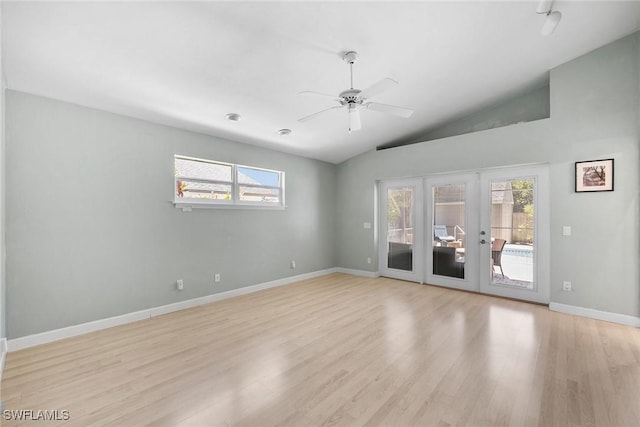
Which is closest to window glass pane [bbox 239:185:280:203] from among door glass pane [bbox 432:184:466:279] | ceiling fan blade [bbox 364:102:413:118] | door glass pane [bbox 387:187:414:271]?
door glass pane [bbox 387:187:414:271]

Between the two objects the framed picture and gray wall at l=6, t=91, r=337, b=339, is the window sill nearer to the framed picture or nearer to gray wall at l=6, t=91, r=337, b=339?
gray wall at l=6, t=91, r=337, b=339

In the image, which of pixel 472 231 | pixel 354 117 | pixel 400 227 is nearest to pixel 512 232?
pixel 472 231

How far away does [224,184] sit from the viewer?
4.72m

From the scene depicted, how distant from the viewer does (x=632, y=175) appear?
11.3 feet

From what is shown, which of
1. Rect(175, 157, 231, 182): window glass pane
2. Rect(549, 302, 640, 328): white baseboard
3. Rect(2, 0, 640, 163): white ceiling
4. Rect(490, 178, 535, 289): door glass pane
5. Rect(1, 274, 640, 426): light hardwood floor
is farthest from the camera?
Rect(490, 178, 535, 289): door glass pane

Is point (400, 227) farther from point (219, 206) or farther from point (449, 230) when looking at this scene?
point (219, 206)

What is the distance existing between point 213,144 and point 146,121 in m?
0.98

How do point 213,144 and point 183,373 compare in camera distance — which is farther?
point 213,144

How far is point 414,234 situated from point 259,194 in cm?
321

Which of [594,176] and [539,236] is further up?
[594,176]

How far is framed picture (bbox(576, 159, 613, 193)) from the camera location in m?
3.58

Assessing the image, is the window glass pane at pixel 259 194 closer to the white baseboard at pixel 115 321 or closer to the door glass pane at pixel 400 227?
the white baseboard at pixel 115 321

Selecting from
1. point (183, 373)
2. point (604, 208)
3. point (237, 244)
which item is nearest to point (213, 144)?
point (237, 244)

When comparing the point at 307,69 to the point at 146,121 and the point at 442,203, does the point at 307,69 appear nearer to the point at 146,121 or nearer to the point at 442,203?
the point at 146,121
